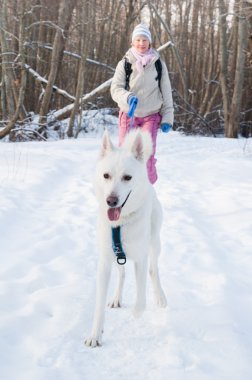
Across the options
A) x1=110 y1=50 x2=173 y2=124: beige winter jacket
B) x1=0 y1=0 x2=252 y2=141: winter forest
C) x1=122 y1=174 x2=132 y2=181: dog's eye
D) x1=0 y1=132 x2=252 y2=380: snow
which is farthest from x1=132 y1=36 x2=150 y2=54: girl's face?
x1=0 y1=0 x2=252 y2=141: winter forest

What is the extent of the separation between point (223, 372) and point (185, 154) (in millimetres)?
9162

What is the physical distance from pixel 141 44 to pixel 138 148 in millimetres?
2219

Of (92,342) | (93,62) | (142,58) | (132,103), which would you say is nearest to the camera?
Result: (92,342)

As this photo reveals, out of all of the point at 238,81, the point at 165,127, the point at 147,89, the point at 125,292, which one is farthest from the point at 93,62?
the point at 125,292

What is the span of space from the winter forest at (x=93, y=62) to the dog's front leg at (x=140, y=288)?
32.0 feet

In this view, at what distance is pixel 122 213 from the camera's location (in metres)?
2.67

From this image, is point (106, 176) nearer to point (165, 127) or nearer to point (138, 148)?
point (138, 148)

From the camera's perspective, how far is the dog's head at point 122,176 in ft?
8.33

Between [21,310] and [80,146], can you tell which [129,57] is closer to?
[21,310]

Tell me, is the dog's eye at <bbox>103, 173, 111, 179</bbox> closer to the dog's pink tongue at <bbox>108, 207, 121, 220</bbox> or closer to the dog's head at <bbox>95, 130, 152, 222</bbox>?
the dog's head at <bbox>95, 130, 152, 222</bbox>

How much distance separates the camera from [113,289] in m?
3.37

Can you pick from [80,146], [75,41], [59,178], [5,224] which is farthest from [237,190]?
[75,41]

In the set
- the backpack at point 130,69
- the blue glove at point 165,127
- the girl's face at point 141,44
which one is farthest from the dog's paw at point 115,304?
the girl's face at point 141,44

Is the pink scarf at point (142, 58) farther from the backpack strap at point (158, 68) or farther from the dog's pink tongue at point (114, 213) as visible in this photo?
the dog's pink tongue at point (114, 213)
